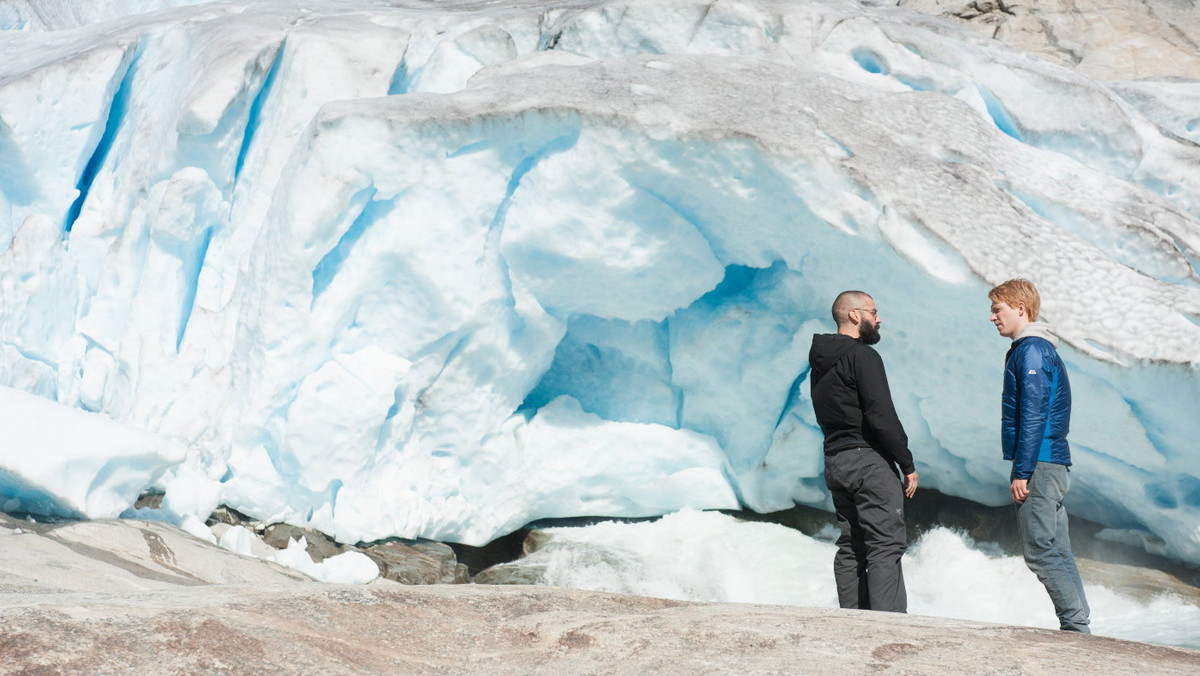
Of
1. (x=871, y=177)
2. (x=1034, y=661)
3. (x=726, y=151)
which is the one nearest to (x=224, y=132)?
(x=726, y=151)

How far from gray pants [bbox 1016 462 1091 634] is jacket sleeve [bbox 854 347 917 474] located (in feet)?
1.29

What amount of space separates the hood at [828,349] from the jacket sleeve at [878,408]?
2.3 inches

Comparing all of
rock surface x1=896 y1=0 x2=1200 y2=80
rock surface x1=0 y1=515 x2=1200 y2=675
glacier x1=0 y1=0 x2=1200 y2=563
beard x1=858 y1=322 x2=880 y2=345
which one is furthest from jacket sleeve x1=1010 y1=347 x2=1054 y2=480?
rock surface x1=896 y1=0 x2=1200 y2=80

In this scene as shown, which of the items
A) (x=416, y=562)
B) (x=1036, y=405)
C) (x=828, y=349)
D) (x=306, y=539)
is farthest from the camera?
(x=416, y=562)

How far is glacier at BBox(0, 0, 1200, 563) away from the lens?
5.30m

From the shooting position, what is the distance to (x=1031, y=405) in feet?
10.8

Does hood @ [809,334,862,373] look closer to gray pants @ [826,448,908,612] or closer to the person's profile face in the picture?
gray pants @ [826,448,908,612]

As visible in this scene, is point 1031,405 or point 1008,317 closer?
point 1031,405

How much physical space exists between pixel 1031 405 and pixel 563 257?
3.26 meters

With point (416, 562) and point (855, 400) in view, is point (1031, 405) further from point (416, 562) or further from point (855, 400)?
point (416, 562)

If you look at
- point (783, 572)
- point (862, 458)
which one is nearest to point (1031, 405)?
point (862, 458)

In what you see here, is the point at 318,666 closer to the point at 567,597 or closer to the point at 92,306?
the point at 567,597

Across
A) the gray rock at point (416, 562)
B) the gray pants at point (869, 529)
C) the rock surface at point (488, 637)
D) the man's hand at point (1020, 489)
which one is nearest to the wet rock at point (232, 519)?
the gray rock at point (416, 562)

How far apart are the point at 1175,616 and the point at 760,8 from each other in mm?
4583
